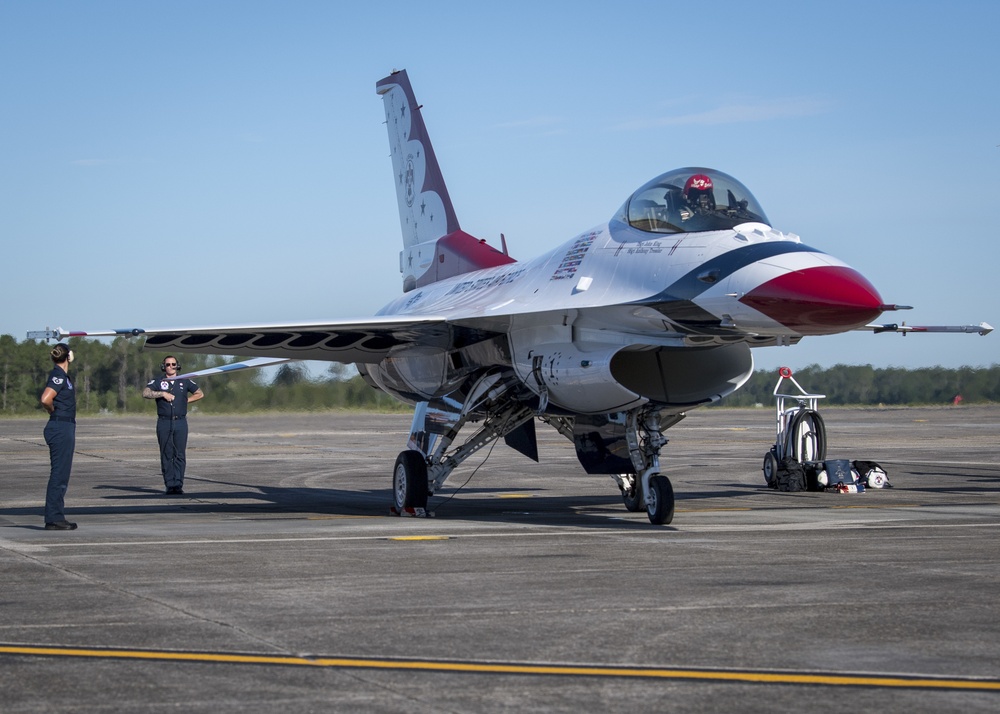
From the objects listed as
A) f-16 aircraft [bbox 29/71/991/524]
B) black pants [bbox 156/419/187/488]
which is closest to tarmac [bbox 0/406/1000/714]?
f-16 aircraft [bbox 29/71/991/524]

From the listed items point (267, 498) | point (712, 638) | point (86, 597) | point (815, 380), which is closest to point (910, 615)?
point (712, 638)

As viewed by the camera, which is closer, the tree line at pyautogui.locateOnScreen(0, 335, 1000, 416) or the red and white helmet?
the red and white helmet

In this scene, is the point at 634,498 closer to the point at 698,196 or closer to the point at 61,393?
the point at 698,196

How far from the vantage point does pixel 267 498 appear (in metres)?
17.2

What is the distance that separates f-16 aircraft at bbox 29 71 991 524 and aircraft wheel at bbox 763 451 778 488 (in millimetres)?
4284

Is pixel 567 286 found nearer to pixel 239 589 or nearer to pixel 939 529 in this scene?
pixel 939 529

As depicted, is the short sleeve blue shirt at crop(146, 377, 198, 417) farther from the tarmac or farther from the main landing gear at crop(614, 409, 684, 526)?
the main landing gear at crop(614, 409, 684, 526)

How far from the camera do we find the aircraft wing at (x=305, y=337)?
44.5 ft

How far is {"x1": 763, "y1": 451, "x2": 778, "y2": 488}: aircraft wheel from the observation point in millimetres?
18062

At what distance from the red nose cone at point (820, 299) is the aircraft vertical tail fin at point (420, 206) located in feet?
24.5

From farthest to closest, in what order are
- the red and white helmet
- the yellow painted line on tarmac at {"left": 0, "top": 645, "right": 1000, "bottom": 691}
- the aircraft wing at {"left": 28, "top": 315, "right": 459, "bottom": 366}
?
the aircraft wing at {"left": 28, "top": 315, "right": 459, "bottom": 366}
the red and white helmet
the yellow painted line on tarmac at {"left": 0, "top": 645, "right": 1000, "bottom": 691}

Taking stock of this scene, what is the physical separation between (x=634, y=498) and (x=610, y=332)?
2.92m

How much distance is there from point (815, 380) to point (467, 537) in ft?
150

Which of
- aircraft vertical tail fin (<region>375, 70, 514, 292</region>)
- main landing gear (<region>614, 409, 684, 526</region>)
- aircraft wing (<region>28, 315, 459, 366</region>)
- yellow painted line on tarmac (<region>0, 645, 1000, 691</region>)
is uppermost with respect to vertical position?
aircraft vertical tail fin (<region>375, 70, 514, 292</region>)
